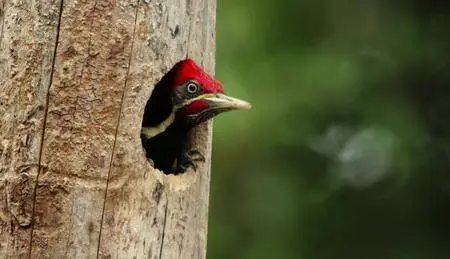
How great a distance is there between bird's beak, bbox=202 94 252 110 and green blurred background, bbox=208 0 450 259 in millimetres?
2751

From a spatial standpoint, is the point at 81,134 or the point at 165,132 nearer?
the point at 81,134

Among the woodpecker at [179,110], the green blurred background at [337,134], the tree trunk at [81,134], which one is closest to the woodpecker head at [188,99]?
the woodpecker at [179,110]

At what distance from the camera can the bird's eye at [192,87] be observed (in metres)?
4.35

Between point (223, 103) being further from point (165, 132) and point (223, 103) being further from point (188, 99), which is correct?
point (165, 132)

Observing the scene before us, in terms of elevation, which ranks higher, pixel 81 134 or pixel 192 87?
pixel 192 87

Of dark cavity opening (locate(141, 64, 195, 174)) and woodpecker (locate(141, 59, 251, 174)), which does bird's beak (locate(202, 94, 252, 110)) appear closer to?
woodpecker (locate(141, 59, 251, 174))

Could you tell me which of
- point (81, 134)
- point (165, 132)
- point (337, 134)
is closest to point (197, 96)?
point (165, 132)

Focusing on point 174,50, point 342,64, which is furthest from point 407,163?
point 174,50

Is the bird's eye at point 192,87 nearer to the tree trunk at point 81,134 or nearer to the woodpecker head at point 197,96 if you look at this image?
the woodpecker head at point 197,96

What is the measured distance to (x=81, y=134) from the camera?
4.04 metres

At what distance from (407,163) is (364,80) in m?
0.54

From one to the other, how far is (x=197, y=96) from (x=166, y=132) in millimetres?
179

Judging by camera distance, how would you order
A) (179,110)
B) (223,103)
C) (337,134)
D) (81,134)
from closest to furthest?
1. (81,134)
2. (223,103)
3. (179,110)
4. (337,134)

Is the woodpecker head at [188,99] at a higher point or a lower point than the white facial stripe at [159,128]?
higher
